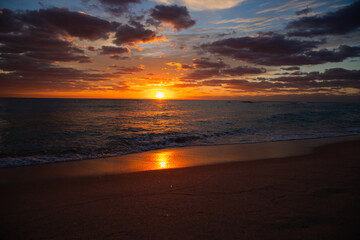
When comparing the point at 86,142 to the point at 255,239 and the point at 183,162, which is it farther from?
the point at 255,239

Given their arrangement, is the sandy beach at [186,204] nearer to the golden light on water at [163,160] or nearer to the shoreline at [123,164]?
the shoreline at [123,164]

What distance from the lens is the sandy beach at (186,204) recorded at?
11.0ft

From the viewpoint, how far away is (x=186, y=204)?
169 inches

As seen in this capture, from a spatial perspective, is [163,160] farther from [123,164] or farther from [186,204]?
[186,204]

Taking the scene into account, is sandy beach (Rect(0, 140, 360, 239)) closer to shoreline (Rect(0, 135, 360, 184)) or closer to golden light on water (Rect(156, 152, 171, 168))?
shoreline (Rect(0, 135, 360, 184))

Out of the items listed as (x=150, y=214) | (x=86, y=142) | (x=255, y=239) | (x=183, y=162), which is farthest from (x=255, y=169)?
(x=86, y=142)

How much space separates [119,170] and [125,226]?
3.89 meters

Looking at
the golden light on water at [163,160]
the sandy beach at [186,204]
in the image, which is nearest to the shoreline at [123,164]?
the golden light on water at [163,160]

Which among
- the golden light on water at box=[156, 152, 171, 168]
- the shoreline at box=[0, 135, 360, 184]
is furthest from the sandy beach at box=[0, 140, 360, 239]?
the golden light on water at box=[156, 152, 171, 168]

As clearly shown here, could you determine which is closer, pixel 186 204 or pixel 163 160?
pixel 186 204

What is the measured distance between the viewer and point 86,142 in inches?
495

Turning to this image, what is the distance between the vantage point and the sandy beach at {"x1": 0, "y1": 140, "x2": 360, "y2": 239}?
3359 mm

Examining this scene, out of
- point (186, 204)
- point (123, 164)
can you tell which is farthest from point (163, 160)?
point (186, 204)

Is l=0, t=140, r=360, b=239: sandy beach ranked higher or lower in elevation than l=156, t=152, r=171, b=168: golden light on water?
higher
